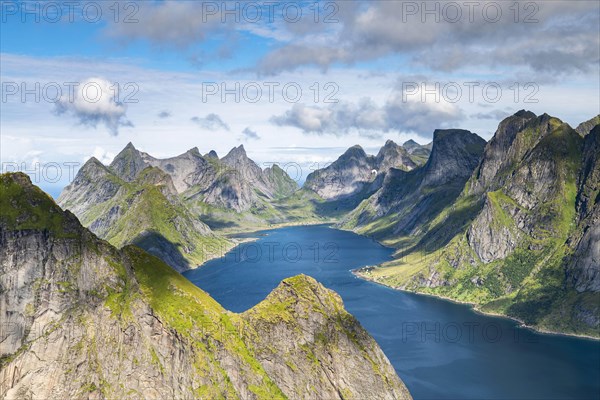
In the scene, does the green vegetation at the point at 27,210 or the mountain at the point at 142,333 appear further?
the green vegetation at the point at 27,210

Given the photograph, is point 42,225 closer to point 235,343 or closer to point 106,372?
point 106,372

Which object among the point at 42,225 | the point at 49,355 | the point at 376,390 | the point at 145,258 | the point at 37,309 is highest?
the point at 42,225

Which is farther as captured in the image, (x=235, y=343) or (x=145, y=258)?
(x=145, y=258)

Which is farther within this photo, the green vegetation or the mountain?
the green vegetation

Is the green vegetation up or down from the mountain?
up

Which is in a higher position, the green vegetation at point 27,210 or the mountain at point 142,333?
the green vegetation at point 27,210

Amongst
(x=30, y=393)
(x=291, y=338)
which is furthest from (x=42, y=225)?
(x=291, y=338)

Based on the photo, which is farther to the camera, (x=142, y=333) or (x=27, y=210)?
(x=27, y=210)

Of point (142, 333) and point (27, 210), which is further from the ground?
point (27, 210)
